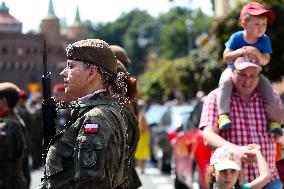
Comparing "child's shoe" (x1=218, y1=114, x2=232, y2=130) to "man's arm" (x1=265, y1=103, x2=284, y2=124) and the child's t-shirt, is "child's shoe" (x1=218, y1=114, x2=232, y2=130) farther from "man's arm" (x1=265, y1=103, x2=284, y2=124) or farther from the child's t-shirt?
the child's t-shirt

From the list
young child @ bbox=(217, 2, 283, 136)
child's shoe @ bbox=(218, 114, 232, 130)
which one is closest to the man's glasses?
young child @ bbox=(217, 2, 283, 136)

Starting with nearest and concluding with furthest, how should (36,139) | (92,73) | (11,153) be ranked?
(92,73) → (11,153) → (36,139)

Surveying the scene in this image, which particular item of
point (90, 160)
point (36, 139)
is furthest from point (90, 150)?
point (36, 139)

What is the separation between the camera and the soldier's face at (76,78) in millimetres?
4559

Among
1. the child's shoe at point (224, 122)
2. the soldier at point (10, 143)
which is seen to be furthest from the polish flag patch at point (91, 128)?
the soldier at point (10, 143)

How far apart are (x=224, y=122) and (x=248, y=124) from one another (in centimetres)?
Answer: 24

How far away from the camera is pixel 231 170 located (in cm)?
666

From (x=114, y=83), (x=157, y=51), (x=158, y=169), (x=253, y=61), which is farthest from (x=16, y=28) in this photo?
(x=157, y=51)

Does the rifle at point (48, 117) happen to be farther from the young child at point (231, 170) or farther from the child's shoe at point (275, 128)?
the child's shoe at point (275, 128)

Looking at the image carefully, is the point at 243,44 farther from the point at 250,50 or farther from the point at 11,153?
the point at 11,153

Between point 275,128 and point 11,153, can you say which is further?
point 11,153

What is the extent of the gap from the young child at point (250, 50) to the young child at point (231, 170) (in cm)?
42

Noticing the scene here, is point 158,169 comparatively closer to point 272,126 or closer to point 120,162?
point 272,126

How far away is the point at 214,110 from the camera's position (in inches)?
289
